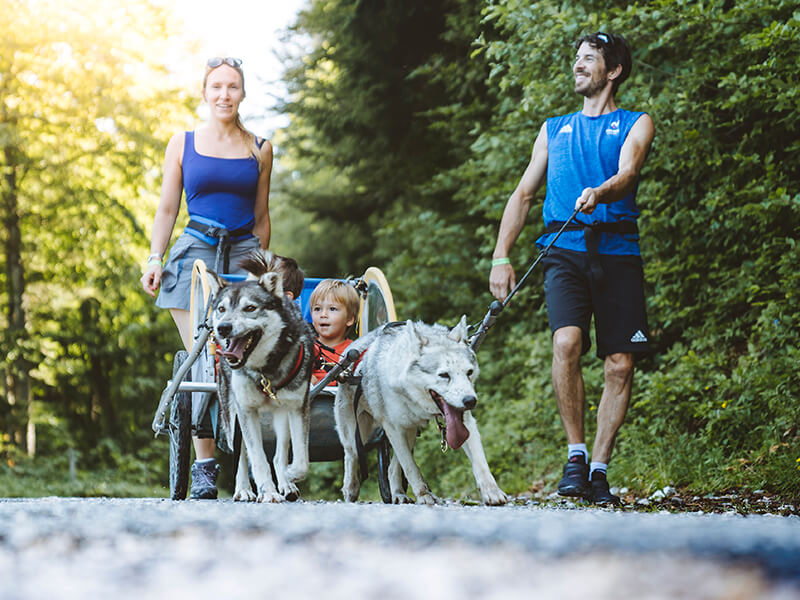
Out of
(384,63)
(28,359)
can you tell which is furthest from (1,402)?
(384,63)

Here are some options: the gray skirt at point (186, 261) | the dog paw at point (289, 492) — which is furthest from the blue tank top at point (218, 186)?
the dog paw at point (289, 492)

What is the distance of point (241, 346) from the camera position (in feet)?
17.7

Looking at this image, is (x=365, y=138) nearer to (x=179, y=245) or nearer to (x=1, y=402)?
(x=1, y=402)

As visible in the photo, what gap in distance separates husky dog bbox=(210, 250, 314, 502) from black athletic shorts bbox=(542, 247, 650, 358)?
161 centimetres

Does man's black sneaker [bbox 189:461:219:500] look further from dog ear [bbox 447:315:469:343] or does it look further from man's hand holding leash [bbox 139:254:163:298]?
dog ear [bbox 447:315:469:343]

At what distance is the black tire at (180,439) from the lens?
6.52 m

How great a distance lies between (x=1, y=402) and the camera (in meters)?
19.1

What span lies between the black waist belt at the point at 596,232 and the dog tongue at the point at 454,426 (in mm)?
1322

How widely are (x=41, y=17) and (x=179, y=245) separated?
14601 mm

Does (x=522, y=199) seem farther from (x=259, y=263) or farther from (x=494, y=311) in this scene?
(x=259, y=263)

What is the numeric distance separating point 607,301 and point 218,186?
2669 millimetres

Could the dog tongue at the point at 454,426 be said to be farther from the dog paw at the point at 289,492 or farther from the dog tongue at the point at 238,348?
the dog tongue at the point at 238,348

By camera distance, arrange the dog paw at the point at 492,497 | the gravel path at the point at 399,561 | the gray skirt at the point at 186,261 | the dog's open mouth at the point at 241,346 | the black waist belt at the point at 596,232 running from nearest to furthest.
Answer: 1. the gravel path at the point at 399,561
2. the dog paw at the point at 492,497
3. the dog's open mouth at the point at 241,346
4. the black waist belt at the point at 596,232
5. the gray skirt at the point at 186,261

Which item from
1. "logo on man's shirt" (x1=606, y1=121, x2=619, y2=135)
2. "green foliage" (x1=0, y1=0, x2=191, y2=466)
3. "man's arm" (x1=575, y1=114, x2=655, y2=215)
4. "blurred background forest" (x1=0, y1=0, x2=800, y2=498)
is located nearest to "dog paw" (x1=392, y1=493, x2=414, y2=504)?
"man's arm" (x1=575, y1=114, x2=655, y2=215)
